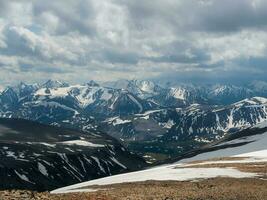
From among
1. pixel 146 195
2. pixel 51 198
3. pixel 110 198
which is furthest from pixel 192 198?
pixel 51 198

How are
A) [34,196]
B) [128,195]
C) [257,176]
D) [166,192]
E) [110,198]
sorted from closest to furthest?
[34,196]
[110,198]
[128,195]
[166,192]
[257,176]

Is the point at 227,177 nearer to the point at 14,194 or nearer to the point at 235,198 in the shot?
the point at 235,198

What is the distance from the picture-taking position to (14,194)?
35188 millimetres

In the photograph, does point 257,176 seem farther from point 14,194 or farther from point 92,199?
point 14,194

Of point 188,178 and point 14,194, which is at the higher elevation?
point 14,194

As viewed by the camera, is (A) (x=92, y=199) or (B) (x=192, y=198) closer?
(A) (x=92, y=199)

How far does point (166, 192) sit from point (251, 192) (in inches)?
339

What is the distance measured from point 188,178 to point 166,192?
69.0ft

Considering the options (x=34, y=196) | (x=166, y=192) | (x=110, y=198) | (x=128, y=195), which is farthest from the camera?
(x=166, y=192)

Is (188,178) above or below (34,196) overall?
below

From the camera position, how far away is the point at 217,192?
4484cm

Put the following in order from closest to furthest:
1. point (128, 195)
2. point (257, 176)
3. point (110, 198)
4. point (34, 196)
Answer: point (34, 196), point (110, 198), point (128, 195), point (257, 176)

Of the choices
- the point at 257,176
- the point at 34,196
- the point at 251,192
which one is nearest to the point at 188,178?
the point at 257,176

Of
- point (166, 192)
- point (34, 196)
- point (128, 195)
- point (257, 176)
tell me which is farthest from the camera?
point (257, 176)
